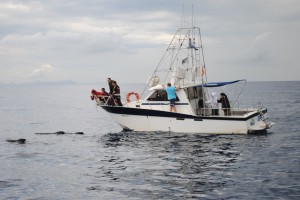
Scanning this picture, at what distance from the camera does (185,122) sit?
2394 cm

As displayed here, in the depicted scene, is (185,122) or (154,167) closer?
(154,167)

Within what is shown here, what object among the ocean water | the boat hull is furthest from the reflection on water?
the boat hull

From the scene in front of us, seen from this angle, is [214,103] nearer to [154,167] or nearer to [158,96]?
[158,96]

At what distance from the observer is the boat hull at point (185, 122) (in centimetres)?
2345

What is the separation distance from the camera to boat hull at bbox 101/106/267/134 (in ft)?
76.9

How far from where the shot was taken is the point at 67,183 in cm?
1462

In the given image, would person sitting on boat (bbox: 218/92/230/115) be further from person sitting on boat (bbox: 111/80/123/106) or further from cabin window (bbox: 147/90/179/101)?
person sitting on boat (bbox: 111/80/123/106)

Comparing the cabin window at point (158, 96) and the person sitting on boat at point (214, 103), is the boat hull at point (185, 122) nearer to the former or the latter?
the cabin window at point (158, 96)

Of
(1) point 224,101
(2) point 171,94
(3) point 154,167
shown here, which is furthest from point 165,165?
(1) point 224,101

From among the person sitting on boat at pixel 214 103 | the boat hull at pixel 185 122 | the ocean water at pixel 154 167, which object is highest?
the person sitting on boat at pixel 214 103

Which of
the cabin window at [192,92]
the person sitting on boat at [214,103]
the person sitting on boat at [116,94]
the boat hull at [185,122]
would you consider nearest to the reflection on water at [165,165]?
the boat hull at [185,122]

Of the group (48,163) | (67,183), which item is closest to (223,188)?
(67,183)

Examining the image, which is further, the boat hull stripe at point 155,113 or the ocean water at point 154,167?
the boat hull stripe at point 155,113

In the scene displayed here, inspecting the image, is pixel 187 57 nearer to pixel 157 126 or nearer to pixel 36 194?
pixel 157 126
